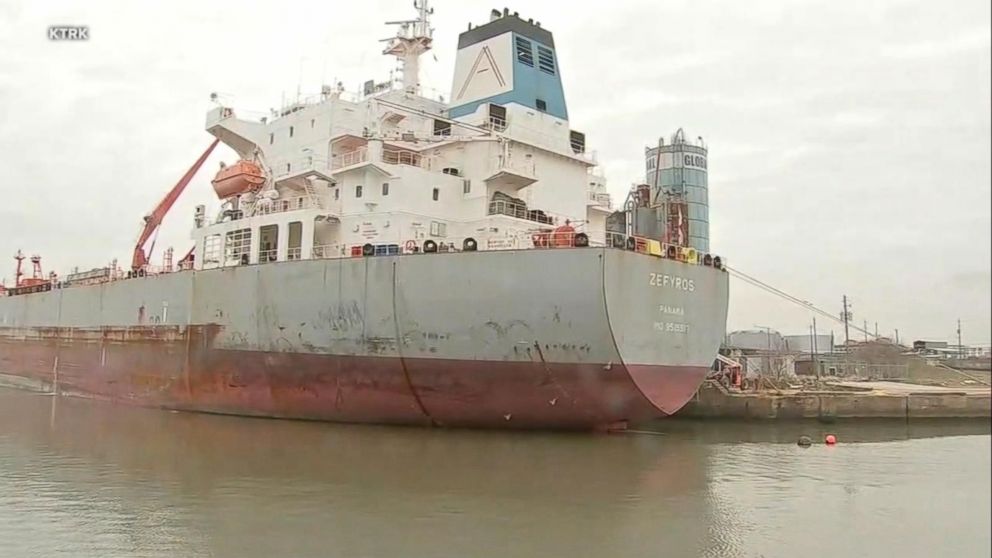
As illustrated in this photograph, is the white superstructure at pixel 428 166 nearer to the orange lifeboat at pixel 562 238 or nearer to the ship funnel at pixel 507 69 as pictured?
the ship funnel at pixel 507 69

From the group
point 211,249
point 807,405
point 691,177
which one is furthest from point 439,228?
point 691,177

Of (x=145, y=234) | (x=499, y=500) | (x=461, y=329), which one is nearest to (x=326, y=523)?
(x=499, y=500)

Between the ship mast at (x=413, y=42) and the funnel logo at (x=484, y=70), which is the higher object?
the ship mast at (x=413, y=42)

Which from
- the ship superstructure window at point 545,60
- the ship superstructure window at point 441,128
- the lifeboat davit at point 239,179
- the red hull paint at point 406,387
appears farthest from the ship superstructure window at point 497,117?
the lifeboat davit at point 239,179

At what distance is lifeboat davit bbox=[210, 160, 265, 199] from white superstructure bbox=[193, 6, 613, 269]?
340mm

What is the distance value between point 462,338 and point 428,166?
18.1ft

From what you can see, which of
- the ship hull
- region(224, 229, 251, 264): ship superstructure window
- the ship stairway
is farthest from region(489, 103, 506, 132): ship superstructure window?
region(224, 229, 251, 264): ship superstructure window

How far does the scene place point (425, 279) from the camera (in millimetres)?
14695

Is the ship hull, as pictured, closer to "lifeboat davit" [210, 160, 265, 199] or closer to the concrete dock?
"lifeboat davit" [210, 160, 265, 199]

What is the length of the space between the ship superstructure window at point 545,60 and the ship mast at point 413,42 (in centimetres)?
366

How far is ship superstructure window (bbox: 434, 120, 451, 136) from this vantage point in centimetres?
1914

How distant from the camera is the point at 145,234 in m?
27.8

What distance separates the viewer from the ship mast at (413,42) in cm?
2128

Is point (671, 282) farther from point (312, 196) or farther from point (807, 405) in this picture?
point (312, 196)
